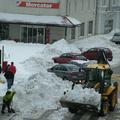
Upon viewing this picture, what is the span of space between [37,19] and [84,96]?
34.7 meters

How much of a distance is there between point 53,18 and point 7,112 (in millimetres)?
34326

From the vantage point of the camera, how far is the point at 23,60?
42.7 metres

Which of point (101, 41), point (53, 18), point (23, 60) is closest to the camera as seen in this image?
point (23, 60)

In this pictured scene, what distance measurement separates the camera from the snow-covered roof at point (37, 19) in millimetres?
56125

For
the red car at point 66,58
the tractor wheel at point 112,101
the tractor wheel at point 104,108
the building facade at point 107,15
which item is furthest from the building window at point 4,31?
the tractor wheel at point 104,108

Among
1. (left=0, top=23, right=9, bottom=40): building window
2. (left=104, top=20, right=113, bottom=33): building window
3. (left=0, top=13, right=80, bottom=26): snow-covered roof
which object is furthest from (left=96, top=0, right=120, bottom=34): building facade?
(left=0, top=23, right=9, bottom=40): building window

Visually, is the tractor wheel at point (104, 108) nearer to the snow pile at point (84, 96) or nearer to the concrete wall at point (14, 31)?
the snow pile at point (84, 96)

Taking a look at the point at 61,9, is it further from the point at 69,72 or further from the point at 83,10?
the point at 69,72

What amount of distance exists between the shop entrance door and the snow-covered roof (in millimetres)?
1404

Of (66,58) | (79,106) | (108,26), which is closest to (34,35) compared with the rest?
(66,58)

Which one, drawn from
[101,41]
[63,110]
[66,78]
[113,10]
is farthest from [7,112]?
[113,10]

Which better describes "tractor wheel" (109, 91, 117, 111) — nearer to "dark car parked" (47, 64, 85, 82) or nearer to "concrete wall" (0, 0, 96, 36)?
"dark car parked" (47, 64, 85, 82)

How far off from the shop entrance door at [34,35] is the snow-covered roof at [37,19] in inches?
55.3

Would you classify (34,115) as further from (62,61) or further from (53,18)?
(53,18)
